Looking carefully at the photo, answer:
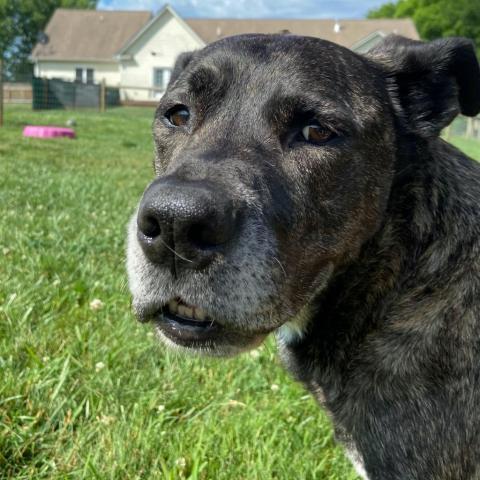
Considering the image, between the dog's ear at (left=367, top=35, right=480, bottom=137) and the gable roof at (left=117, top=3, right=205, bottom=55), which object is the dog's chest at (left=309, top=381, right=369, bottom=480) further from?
the gable roof at (left=117, top=3, right=205, bottom=55)

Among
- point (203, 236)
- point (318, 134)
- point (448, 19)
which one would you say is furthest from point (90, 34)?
point (203, 236)

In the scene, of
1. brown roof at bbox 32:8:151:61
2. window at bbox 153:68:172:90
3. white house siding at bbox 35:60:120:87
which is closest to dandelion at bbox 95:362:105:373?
window at bbox 153:68:172:90

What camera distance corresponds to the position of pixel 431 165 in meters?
2.70

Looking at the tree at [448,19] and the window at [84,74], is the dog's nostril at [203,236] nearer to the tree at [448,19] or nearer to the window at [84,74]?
the tree at [448,19]

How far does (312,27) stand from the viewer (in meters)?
57.3

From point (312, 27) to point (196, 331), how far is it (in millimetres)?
59110

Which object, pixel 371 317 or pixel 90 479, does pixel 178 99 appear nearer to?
pixel 371 317

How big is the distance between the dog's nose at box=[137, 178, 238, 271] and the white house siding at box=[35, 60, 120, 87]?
58321 millimetres

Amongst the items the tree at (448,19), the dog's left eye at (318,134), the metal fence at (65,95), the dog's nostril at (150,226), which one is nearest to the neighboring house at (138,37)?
the tree at (448,19)

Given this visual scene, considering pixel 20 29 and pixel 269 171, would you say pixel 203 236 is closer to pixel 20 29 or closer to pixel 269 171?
pixel 269 171

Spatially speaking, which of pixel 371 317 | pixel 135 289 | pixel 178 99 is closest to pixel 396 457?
pixel 371 317

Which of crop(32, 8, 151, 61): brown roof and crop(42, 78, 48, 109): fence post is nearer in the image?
crop(42, 78, 48, 109): fence post

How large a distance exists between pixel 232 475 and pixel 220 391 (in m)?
0.74

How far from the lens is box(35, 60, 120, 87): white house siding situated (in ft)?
191
